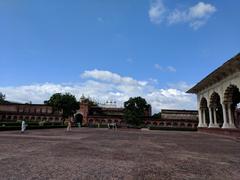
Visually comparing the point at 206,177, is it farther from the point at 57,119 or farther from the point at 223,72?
the point at 57,119

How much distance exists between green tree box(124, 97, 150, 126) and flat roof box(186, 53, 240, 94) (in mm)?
26118

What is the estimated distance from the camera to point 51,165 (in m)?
5.39

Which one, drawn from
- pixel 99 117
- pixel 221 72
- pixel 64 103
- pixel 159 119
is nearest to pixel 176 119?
pixel 159 119

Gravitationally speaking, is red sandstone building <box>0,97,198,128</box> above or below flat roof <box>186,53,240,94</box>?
below

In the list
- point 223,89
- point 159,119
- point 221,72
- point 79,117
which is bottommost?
point 159,119

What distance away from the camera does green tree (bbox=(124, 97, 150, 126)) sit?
181 ft

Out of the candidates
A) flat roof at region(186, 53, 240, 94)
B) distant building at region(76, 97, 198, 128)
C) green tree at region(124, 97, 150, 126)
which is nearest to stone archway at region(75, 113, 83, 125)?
distant building at region(76, 97, 198, 128)

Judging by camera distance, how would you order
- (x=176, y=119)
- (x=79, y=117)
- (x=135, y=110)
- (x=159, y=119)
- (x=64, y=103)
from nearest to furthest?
(x=64, y=103), (x=135, y=110), (x=159, y=119), (x=176, y=119), (x=79, y=117)

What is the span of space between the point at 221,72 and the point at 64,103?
39748 millimetres

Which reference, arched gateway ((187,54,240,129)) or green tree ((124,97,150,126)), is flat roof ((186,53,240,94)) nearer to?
arched gateway ((187,54,240,129))

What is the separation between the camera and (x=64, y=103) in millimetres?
52562

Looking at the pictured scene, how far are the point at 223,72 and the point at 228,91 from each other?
216cm

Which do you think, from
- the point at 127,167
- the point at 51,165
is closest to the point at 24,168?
the point at 51,165

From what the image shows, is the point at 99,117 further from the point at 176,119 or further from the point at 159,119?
the point at 176,119
